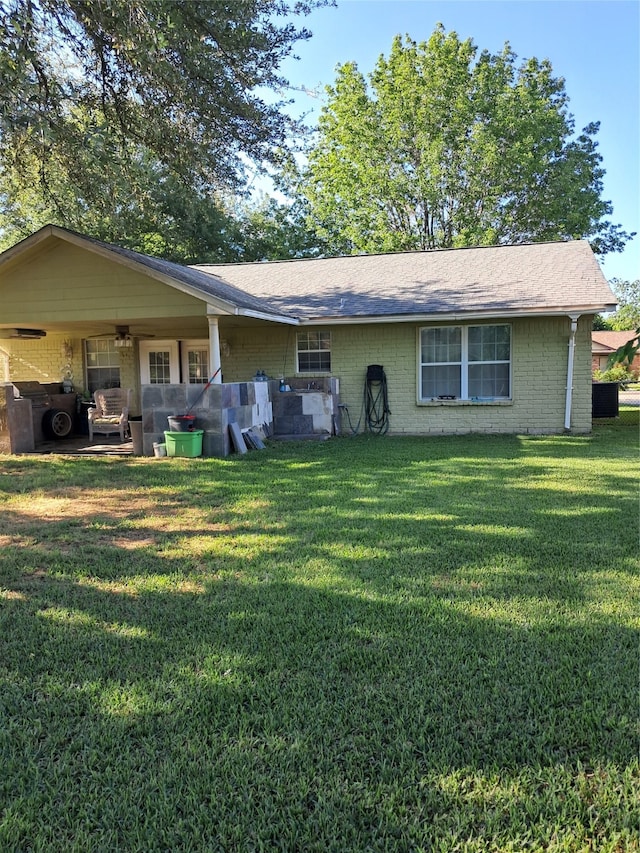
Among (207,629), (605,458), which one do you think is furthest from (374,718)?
(605,458)

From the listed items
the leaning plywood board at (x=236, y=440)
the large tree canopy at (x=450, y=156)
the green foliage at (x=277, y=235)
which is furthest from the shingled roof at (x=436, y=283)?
the green foliage at (x=277, y=235)

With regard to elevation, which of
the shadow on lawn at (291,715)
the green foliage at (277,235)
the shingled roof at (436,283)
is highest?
the green foliage at (277,235)

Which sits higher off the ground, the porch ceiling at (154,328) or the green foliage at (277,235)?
the green foliage at (277,235)

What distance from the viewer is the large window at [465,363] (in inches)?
476

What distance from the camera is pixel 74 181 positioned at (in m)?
10.0

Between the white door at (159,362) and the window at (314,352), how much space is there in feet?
11.5

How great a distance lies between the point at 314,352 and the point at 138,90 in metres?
5.96

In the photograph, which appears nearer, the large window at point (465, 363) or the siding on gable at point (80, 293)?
the siding on gable at point (80, 293)

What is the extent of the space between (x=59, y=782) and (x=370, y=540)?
296cm

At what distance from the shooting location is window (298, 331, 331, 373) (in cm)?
1288

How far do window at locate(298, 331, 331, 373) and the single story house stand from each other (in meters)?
0.03

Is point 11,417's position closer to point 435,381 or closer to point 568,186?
point 435,381

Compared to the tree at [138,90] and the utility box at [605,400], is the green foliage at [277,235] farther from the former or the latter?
the tree at [138,90]

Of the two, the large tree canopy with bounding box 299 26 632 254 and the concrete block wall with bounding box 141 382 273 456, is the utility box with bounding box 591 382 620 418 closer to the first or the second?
the concrete block wall with bounding box 141 382 273 456
